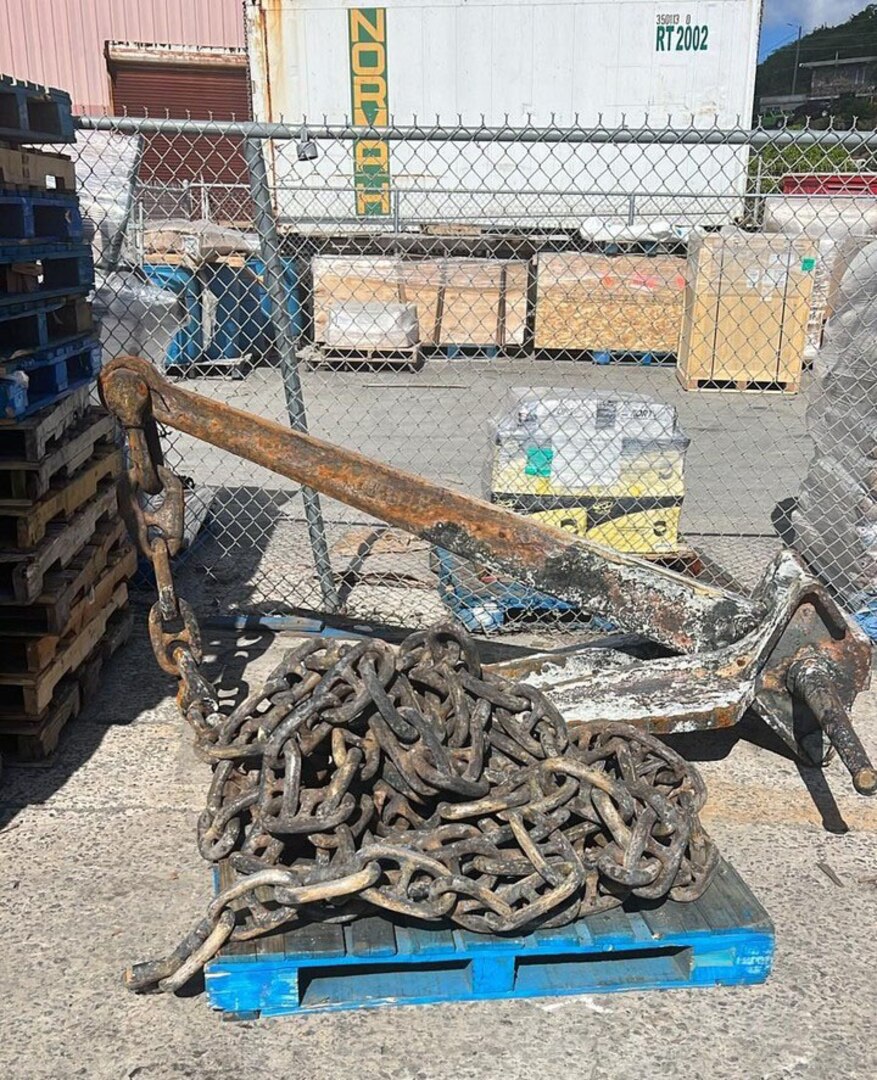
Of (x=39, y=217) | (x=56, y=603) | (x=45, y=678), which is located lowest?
(x=45, y=678)

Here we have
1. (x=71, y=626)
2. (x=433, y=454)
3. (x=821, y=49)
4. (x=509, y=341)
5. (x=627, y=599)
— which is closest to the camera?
(x=627, y=599)

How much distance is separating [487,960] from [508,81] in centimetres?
1268

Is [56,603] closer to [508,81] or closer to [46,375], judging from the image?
[46,375]

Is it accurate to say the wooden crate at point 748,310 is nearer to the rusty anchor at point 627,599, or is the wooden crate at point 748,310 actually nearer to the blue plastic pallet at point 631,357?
the blue plastic pallet at point 631,357

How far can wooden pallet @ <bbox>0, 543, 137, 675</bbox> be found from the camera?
3658 mm

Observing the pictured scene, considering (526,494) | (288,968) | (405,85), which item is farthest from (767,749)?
(405,85)

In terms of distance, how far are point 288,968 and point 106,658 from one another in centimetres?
223

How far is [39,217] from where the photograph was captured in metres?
4.04

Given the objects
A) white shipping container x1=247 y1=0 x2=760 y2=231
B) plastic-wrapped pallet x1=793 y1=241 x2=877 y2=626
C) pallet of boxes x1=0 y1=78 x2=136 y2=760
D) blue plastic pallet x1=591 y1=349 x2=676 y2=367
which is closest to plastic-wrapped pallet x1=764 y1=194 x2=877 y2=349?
white shipping container x1=247 y1=0 x2=760 y2=231

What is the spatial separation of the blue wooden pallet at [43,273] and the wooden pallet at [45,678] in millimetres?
1193

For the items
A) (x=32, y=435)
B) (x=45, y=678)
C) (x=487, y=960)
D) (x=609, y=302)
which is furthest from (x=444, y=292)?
(x=487, y=960)

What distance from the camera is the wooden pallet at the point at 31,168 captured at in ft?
11.6

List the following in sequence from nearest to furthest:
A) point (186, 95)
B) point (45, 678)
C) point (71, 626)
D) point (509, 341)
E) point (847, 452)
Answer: point (45, 678)
point (71, 626)
point (847, 452)
point (509, 341)
point (186, 95)

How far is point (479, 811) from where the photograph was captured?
2740mm
